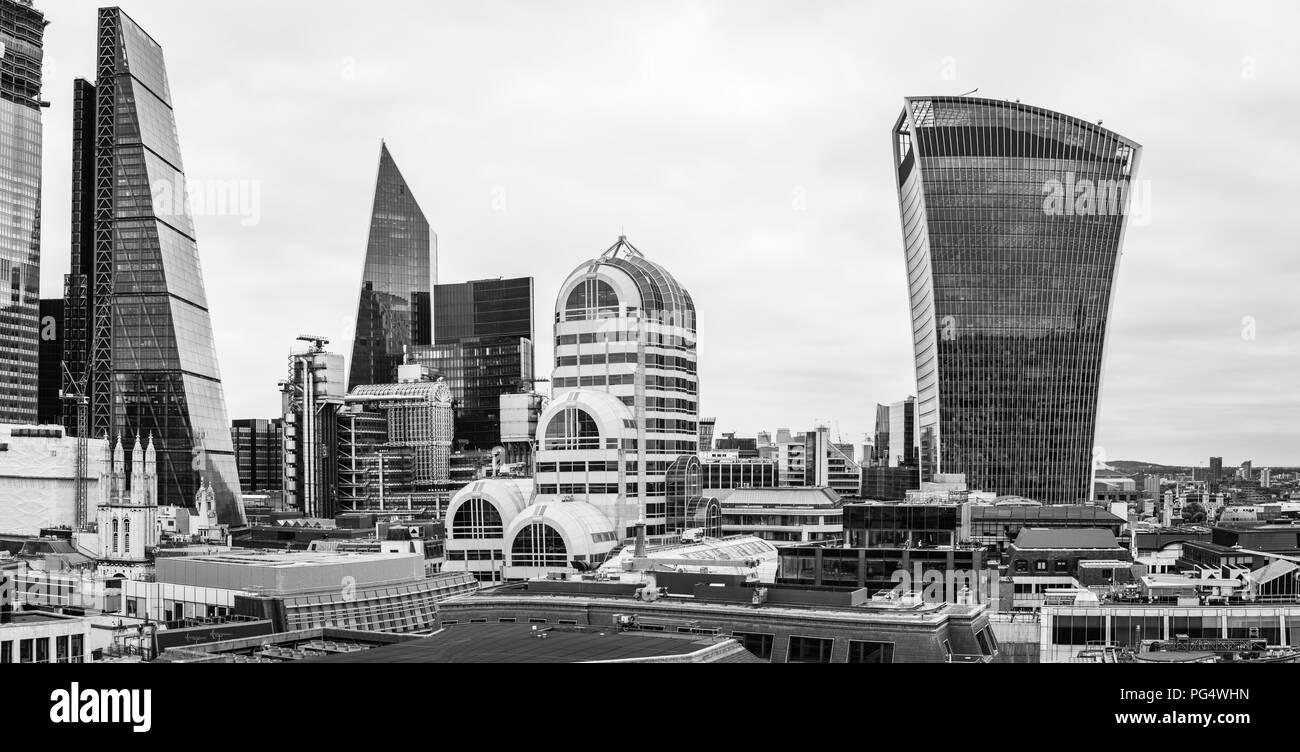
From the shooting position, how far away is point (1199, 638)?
3772cm

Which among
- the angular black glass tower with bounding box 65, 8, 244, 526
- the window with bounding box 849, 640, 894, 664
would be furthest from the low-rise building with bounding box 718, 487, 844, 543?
the angular black glass tower with bounding box 65, 8, 244, 526

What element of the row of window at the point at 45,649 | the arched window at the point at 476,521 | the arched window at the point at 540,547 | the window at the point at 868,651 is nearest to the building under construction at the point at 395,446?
the arched window at the point at 476,521

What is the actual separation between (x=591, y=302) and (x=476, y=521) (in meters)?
15.4

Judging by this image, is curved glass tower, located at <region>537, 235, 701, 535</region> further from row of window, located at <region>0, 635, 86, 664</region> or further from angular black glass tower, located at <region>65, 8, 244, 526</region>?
angular black glass tower, located at <region>65, 8, 244, 526</region>

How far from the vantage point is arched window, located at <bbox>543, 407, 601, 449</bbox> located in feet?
222

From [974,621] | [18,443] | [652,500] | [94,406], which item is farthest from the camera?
[94,406]

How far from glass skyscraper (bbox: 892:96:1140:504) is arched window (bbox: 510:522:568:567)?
9522cm

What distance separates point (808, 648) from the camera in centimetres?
3256

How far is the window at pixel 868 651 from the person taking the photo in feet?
103

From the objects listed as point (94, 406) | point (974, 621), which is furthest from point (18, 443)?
point (974, 621)

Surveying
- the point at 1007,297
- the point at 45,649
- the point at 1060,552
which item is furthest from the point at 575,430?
the point at 1007,297

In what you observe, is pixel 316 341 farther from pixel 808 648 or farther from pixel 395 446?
pixel 808 648
